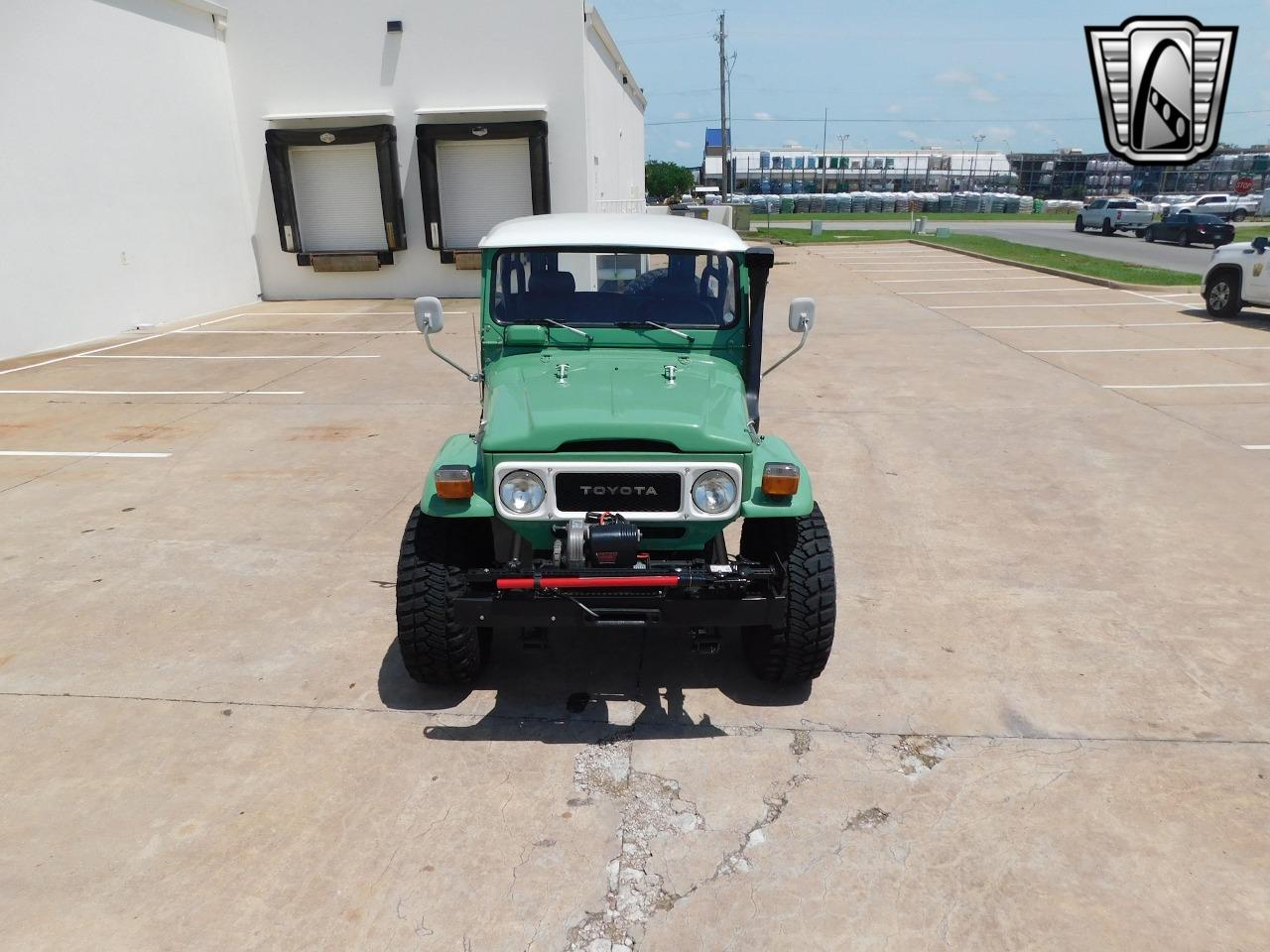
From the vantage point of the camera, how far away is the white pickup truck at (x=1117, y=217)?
114 ft

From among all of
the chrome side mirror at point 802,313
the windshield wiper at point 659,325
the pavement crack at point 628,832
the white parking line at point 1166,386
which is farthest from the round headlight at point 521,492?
the white parking line at point 1166,386

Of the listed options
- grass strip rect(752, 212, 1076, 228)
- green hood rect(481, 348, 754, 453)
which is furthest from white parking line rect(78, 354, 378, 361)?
grass strip rect(752, 212, 1076, 228)

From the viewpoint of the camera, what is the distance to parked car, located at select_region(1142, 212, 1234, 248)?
92.5ft

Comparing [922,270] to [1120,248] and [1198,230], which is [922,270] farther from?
[1198,230]

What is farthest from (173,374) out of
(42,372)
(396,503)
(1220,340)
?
(1220,340)

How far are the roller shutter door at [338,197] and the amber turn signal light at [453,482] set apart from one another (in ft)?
51.0

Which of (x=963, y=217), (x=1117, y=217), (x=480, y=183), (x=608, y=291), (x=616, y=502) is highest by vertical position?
(x=480, y=183)

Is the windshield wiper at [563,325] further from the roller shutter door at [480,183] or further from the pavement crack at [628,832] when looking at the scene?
the roller shutter door at [480,183]

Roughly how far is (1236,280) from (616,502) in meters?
14.1

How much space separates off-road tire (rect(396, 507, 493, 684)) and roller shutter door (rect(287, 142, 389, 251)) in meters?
15.4

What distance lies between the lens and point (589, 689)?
13.3 feet

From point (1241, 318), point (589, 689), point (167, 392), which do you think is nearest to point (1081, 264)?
point (1241, 318)

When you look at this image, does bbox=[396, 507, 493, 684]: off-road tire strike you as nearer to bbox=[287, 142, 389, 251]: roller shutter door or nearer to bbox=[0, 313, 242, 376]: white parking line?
bbox=[0, 313, 242, 376]: white parking line

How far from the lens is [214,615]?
15.5 feet
